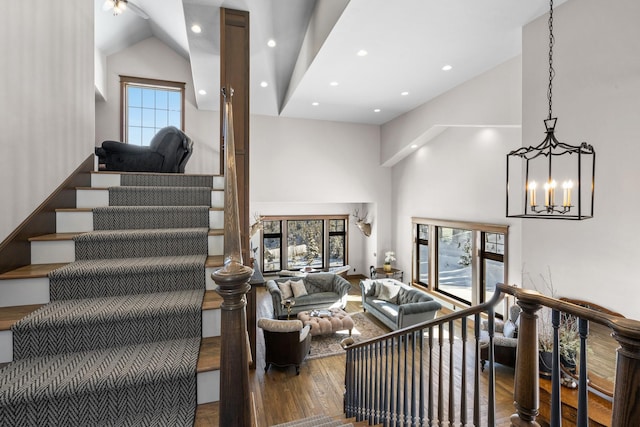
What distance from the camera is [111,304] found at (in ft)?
4.91

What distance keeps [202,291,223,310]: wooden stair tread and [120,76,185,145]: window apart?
609cm

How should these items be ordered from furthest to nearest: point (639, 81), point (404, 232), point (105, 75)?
point (404, 232)
point (105, 75)
point (639, 81)

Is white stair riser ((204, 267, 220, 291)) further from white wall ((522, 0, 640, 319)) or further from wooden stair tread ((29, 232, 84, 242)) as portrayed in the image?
white wall ((522, 0, 640, 319))

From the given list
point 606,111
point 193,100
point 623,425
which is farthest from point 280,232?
point 623,425

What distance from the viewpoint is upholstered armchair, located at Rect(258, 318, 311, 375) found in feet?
14.9

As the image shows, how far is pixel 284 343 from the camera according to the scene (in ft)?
14.9

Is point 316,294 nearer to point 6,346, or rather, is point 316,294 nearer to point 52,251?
point 52,251

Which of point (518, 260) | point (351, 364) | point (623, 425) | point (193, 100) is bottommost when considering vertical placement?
point (351, 364)

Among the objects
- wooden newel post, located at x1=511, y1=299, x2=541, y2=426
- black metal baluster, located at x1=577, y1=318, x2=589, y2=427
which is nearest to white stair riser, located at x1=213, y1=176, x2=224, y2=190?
wooden newel post, located at x1=511, y1=299, x2=541, y2=426

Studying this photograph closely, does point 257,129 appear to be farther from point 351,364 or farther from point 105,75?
point 351,364

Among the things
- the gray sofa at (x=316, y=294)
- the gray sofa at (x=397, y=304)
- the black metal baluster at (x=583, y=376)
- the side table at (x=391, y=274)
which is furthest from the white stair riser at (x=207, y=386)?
the side table at (x=391, y=274)

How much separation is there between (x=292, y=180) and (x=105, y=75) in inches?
180

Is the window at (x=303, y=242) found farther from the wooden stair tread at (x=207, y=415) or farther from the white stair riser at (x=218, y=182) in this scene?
the wooden stair tread at (x=207, y=415)

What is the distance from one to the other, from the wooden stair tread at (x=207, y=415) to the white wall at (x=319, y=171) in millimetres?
6788
